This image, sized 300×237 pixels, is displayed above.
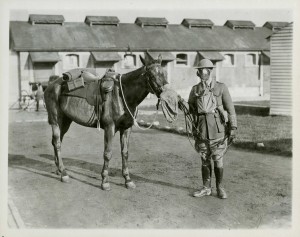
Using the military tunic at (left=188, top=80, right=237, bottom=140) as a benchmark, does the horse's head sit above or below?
above

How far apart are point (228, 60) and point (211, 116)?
2535cm

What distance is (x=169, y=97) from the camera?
5188 mm

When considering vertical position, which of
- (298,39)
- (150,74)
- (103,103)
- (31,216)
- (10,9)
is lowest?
(31,216)

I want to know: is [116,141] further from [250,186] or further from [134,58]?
[134,58]

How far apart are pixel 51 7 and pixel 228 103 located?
3.53 meters

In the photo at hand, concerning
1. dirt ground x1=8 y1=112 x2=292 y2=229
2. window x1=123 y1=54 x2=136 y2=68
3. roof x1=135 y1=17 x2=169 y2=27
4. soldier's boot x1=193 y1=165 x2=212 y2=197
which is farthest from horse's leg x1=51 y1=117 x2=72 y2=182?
roof x1=135 y1=17 x2=169 y2=27

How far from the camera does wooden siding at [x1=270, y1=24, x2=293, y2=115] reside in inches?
602

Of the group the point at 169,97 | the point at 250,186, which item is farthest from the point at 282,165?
the point at 169,97

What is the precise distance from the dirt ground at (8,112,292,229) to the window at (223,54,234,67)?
21.5 m

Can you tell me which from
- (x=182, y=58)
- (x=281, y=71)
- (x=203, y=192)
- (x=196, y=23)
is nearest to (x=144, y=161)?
(x=203, y=192)

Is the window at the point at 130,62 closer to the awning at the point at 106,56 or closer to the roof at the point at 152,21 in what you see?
the awning at the point at 106,56

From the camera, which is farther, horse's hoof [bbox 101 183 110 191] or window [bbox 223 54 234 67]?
window [bbox 223 54 234 67]

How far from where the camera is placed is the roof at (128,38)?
81.6 feet

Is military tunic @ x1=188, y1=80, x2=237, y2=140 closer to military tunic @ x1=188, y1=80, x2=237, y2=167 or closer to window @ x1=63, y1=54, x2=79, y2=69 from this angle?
military tunic @ x1=188, y1=80, x2=237, y2=167
